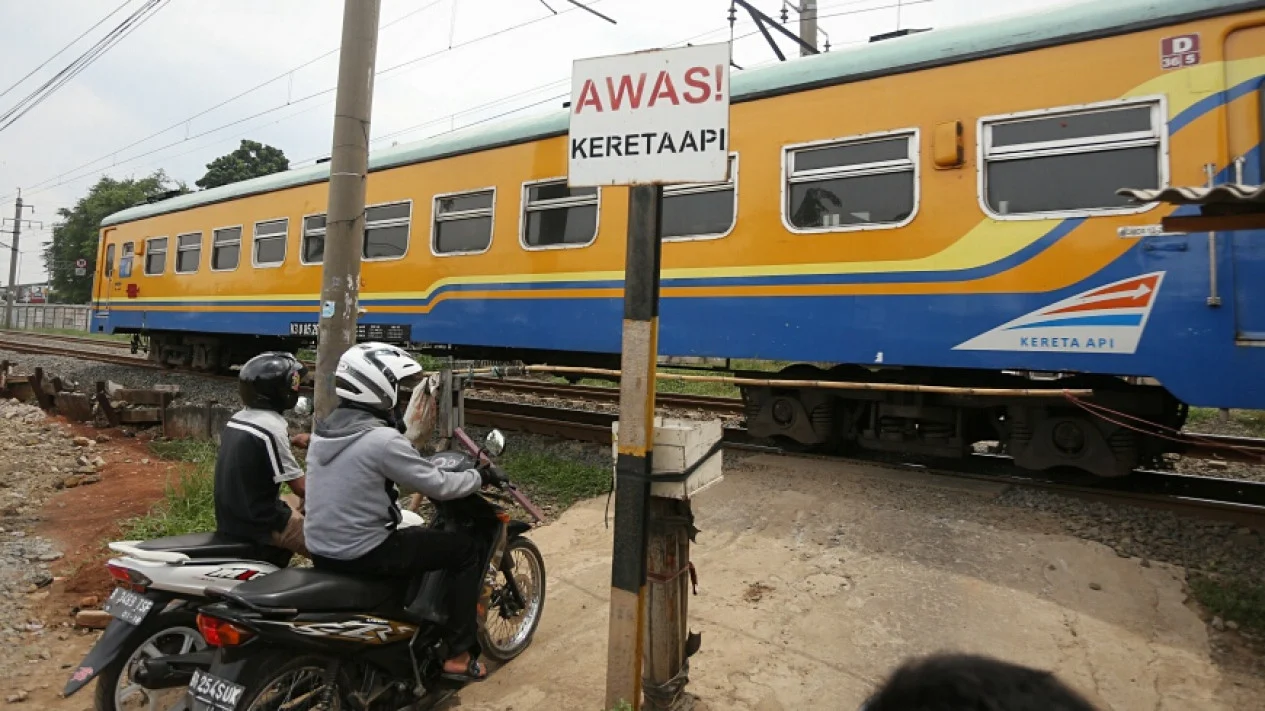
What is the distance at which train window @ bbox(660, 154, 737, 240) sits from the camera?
5.86 m

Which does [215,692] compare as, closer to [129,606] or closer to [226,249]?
[129,606]

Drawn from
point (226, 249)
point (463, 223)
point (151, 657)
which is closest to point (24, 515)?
point (151, 657)

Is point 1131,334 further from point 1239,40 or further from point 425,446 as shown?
point 425,446

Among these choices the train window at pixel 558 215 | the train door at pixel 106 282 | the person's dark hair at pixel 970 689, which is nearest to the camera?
the person's dark hair at pixel 970 689

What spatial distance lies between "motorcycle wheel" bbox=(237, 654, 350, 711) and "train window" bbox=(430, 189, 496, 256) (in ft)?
17.3

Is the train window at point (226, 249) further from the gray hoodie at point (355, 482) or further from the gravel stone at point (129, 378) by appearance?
the gray hoodie at point (355, 482)

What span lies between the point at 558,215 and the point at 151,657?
4.97 metres

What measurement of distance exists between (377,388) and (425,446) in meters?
1.52

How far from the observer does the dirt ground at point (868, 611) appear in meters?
3.04

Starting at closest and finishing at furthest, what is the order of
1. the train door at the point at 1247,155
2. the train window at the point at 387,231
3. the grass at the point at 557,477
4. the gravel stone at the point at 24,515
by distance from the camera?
the gravel stone at the point at 24,515 → the train door at the point at 1247,155 → the grass at the point at 557,477 → the train window at the point at 387,231

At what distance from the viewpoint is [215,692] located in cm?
227

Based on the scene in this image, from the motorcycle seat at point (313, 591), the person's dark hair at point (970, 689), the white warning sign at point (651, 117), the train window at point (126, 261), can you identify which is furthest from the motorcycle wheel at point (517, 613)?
the train window at point (126, 261)

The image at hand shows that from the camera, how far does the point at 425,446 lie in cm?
425

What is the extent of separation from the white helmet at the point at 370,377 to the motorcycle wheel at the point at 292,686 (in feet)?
3.01
